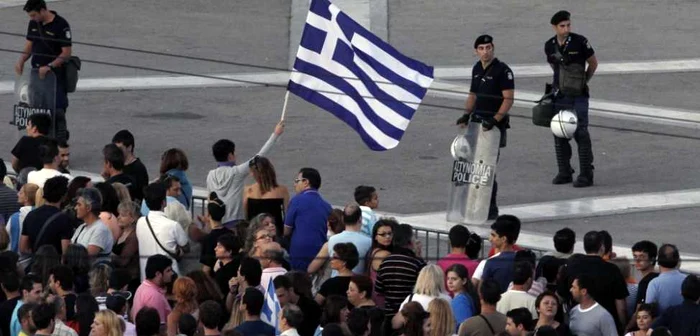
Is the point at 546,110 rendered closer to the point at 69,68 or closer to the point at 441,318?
the point at 69,68

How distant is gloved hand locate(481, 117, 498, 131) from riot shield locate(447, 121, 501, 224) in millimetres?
37

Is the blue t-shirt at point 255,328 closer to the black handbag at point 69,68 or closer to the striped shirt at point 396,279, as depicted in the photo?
the striped shirt at point 396,279

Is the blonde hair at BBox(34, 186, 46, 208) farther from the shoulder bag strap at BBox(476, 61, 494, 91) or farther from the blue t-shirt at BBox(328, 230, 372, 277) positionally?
the shoulder bag strap at BBox(476, 61, 494, 91)

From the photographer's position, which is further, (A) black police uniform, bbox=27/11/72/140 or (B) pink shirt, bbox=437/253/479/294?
(A) black police uniform, bbox=27/11/72/140

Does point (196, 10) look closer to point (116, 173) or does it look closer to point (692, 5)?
point (692, 5)

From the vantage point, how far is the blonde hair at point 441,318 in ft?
40.2

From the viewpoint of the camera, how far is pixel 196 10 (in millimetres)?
28250

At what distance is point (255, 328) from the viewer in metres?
12.2

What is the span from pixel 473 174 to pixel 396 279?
5.02m

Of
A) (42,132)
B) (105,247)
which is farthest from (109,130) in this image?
(105,247)

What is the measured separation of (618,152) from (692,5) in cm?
861

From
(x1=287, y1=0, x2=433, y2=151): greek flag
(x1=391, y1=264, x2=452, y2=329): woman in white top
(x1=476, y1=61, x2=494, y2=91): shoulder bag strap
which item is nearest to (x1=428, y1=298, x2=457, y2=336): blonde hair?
(x1=391, y1=264, x2=452, y2=329): woman in white top

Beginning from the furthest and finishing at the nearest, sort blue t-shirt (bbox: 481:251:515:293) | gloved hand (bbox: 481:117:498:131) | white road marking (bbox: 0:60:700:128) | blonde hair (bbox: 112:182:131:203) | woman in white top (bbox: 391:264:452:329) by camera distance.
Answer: white road marking (bbox: 0:60:700:128), gloved hand (bbox: 481:117:498:131), blonde hair (bbox: 112:182:131:203), blue t-shirt (bbox: 481:251:515:293), woman in white top (bbox: 391:264:452:329)

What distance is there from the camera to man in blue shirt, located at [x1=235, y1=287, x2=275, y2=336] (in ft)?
40.0
